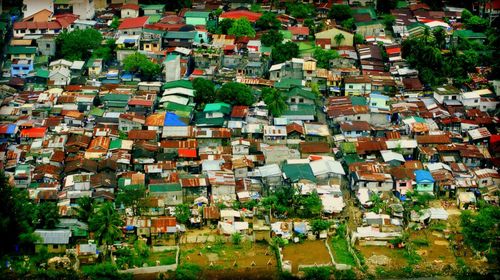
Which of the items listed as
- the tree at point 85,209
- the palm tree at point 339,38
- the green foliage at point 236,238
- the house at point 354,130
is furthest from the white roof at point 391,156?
the tree at point 85,209

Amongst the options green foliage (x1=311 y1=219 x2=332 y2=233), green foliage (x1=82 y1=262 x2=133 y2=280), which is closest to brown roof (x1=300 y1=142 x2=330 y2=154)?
green foliage (x1=311 y1=219 x2=332 y2=233)

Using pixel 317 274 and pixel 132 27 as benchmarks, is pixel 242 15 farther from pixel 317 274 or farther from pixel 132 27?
pixel 317 274

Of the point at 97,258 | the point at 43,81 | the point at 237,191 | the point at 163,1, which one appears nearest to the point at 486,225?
the point at 237,191

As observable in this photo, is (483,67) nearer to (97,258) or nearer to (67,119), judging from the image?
(67,119)

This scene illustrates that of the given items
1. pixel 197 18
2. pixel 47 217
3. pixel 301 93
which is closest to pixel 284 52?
pixel 301 93

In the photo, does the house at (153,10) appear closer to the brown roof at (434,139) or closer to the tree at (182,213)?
the brown roof at (434,139)

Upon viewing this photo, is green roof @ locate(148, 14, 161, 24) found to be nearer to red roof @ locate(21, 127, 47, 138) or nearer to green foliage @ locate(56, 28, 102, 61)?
green foliage @ locate(56, 28, 102, 61)

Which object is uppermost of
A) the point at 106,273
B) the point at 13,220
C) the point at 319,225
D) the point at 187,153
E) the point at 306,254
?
the point at 13,220
